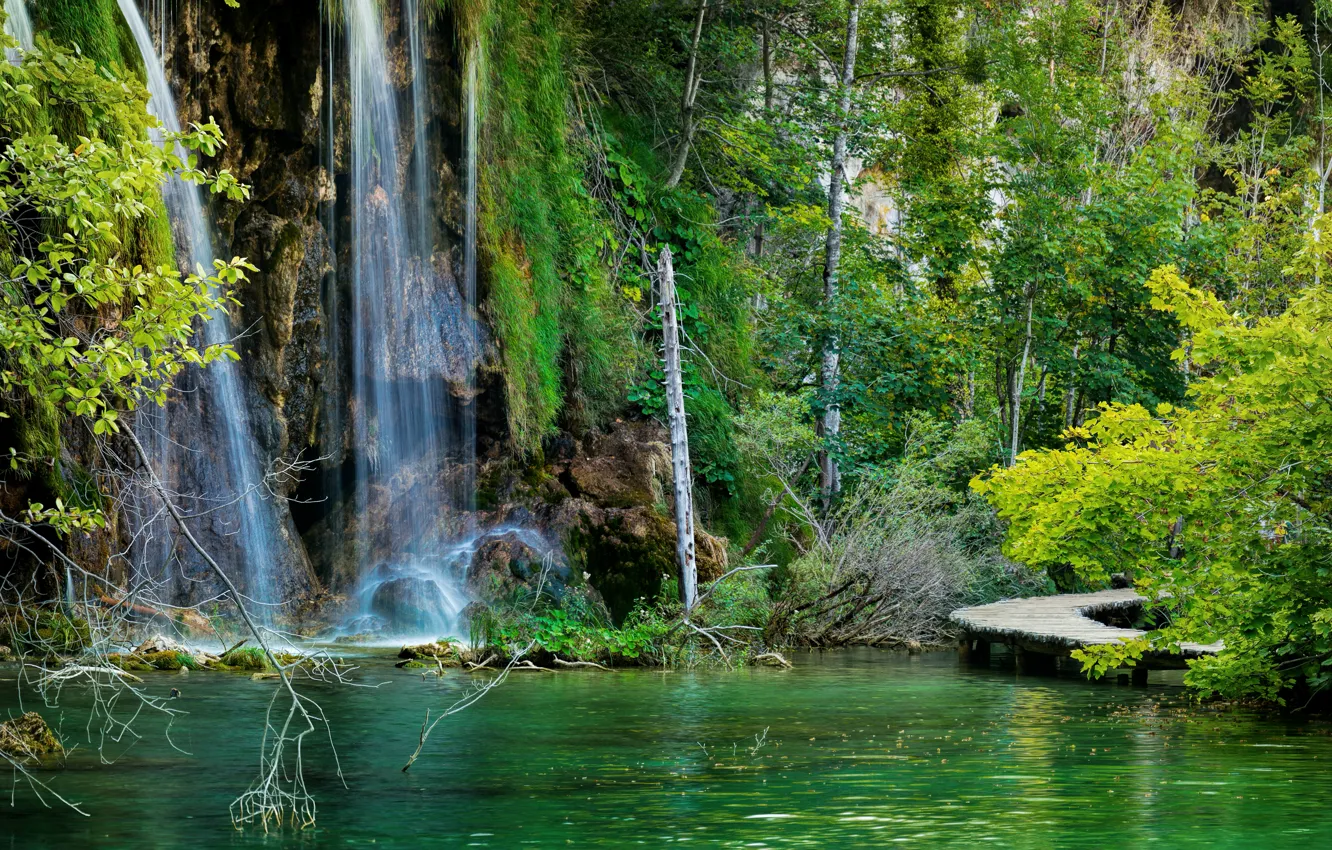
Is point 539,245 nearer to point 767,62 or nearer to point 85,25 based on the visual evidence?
point 85,25

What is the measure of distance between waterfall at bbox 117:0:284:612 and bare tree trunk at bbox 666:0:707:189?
9.86m

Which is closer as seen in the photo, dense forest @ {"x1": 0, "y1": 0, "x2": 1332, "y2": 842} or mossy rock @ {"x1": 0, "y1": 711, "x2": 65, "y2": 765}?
mossy rock @ {"x1": 0, "y1": 711, "x2": 65, "y2": 765}

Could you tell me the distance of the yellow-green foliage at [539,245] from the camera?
23000 mm

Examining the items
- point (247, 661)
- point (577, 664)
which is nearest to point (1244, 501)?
point (577, 664)

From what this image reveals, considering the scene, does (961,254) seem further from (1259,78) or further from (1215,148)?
(1259,78)

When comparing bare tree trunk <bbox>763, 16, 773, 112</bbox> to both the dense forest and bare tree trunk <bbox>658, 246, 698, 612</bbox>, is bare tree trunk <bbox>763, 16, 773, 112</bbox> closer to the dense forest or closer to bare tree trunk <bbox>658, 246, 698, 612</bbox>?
the dense forest

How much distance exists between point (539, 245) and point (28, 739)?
14.6m

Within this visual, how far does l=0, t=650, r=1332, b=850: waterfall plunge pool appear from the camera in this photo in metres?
8.16

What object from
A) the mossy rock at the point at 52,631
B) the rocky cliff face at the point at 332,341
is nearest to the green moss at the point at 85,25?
the rocky cliff face at the point at 332,341

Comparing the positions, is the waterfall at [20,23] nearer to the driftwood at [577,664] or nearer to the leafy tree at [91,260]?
the leafy tree at [91,260]

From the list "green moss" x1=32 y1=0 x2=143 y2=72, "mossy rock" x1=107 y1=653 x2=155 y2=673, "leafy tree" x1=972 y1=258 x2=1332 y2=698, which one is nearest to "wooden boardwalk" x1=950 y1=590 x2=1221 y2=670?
"leafy tree" x1=972 y1=258 x2=1332 y2=698

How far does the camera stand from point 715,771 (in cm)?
1034

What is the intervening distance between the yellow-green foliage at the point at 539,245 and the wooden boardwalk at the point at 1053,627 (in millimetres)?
6785

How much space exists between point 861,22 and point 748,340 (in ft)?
Answer: 27.2
